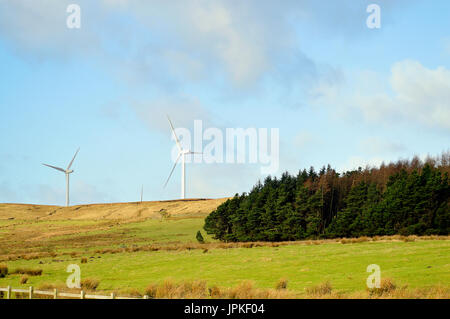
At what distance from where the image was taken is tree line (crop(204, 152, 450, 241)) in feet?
248

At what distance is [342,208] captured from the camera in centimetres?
9612

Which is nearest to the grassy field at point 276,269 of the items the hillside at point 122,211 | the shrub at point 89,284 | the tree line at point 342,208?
the shrub at point 89,284

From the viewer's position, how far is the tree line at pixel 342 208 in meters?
75.7

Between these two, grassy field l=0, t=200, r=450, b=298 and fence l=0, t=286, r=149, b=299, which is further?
grassy field l=0, t=200, r=450, b=298

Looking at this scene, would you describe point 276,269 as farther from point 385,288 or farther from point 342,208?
point 342,208

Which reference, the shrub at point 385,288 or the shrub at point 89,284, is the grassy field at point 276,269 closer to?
the shrub at point 385,288

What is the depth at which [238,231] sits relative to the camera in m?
94.6

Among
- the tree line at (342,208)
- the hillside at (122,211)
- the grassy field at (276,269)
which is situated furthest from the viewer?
the hillside at (122,211)

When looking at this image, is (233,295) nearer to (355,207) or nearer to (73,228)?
(355,207)

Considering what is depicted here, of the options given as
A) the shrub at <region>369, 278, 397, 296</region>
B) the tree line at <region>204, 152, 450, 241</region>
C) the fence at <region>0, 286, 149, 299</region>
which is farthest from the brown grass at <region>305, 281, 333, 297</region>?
the tree line at <region>204, 152, 450, 241</region>

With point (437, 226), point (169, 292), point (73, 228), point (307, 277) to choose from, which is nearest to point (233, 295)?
point (169, 292)

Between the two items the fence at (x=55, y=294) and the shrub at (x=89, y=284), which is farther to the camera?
the shrub at (x=89, y=284)

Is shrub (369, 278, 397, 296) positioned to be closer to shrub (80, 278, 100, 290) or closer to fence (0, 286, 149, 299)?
fence (0, 286, 149, 299)

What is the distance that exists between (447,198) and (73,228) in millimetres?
94699
